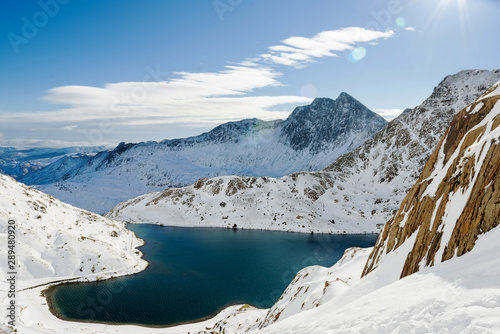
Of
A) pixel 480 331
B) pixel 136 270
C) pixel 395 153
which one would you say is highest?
pixel 395 153

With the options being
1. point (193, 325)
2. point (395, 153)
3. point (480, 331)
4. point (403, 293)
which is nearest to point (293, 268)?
point (193, 325)

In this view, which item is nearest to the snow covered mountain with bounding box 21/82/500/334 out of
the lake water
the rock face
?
the rock face

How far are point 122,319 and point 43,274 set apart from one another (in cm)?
2613

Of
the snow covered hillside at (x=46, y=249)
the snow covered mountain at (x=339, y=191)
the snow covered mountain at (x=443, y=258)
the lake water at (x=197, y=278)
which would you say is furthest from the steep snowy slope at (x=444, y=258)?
the snow covered mountain at (x=339, y=191)

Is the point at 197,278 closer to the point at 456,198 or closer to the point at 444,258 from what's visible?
the point at 444,258

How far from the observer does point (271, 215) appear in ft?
448

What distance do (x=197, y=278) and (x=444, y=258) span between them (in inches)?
2480

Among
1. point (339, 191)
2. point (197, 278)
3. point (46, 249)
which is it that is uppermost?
point (339, 191)

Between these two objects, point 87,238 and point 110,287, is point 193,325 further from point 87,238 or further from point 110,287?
point 87,238

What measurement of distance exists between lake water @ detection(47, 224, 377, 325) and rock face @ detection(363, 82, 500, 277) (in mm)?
40429

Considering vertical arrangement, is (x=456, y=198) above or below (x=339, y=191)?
above

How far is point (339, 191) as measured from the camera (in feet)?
523

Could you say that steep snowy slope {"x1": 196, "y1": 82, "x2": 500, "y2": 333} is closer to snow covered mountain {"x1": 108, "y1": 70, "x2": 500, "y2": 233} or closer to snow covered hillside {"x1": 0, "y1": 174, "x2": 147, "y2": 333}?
snow covered hillside {"x1": 0, "y1": 174, "x2": 147, "y2": 333}

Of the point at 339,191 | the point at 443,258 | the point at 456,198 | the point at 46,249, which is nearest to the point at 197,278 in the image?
the point at 46,249
